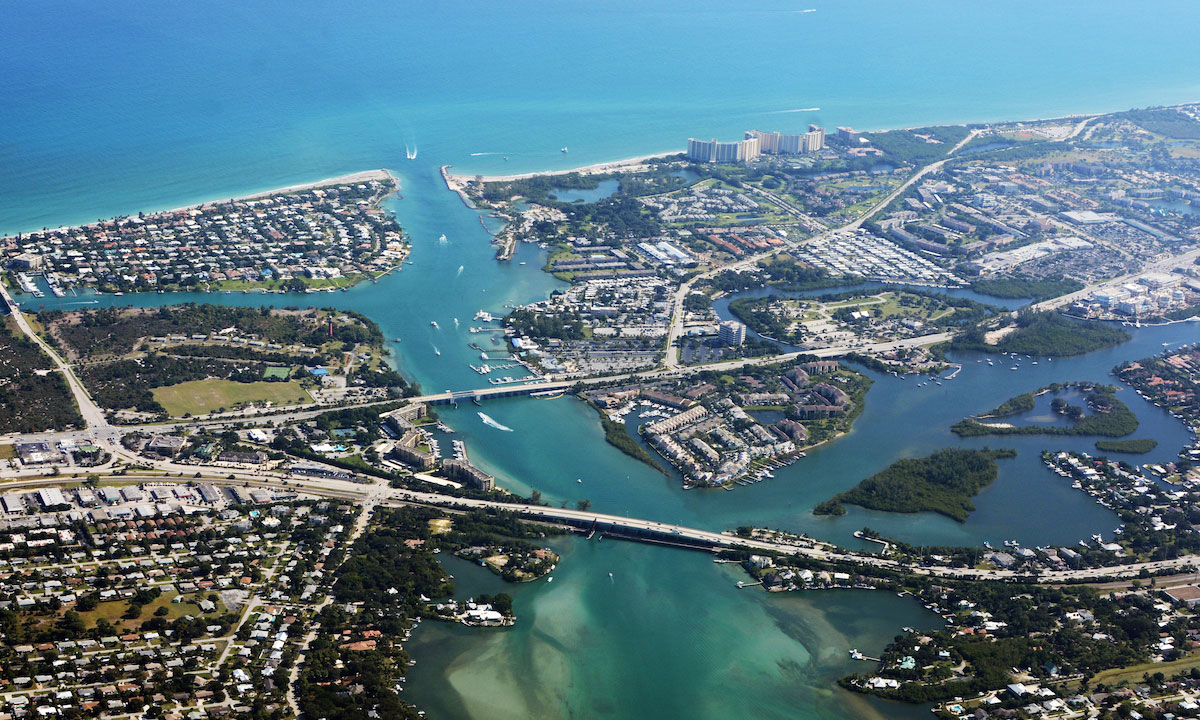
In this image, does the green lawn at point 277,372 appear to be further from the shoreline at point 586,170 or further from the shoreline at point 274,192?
the shoreline at point 586,170

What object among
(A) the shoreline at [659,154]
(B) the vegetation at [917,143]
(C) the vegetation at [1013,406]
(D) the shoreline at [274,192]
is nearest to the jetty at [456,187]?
(A) the shoreline at [659,154]

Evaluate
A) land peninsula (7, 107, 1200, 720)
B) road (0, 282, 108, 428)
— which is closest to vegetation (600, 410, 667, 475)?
land peninsula (7, 107, 1200, 720)

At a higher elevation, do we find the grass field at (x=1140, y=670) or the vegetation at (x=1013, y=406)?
the vegetation at (x=1013, y=406)

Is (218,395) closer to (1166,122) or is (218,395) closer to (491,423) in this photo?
(491,423)

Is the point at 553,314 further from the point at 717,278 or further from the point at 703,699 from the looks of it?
the point at 703,699

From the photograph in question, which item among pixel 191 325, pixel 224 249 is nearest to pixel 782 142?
pixel 224 249

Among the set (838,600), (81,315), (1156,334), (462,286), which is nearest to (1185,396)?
(1156,334)
